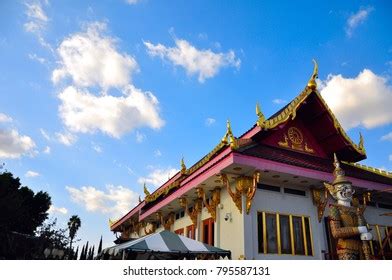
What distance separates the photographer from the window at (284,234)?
11.3 meters

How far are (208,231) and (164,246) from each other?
17.5 feet

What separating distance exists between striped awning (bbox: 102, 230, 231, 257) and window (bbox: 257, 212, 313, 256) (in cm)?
261

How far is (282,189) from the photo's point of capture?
12422mm

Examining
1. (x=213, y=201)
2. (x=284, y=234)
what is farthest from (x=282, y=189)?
(x=213, y=201)

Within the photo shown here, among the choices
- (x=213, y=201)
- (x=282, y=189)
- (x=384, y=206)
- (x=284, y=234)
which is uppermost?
(x=384, y=206)

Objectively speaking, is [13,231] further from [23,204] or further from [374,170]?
[374,170]

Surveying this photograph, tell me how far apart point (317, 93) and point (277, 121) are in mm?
2482

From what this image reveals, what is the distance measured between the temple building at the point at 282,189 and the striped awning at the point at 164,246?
2.48 meters

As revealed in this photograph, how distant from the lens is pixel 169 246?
27.5ft

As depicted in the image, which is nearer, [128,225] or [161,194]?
[161,194]

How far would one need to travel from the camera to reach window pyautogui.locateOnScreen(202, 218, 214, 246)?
1305 cm

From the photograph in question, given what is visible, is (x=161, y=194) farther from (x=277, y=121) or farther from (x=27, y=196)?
(x=27, y=196)

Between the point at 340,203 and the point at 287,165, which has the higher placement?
the point at 287,165
